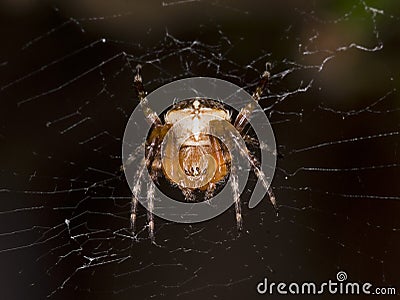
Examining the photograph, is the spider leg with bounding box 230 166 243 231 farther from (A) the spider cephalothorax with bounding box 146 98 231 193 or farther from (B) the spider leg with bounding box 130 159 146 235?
(B) the spider leg with bounding box 130 159 146 235

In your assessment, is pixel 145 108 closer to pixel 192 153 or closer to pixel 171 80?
pixel 192 153

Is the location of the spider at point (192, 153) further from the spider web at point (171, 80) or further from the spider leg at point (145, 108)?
the spider web at point (171, 80)

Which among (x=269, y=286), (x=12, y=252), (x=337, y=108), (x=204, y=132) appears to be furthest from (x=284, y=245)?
(x=12, y=252)

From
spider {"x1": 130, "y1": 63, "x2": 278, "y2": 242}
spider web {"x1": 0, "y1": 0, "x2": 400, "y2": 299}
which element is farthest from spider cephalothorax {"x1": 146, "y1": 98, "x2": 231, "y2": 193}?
spider web {"x1": 0, "y1": 0, "x2": 400, "y2": 299}

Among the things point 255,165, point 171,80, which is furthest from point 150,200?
point 171,80

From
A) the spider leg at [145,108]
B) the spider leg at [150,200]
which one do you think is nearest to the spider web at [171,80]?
the spider leg at [150,200]
